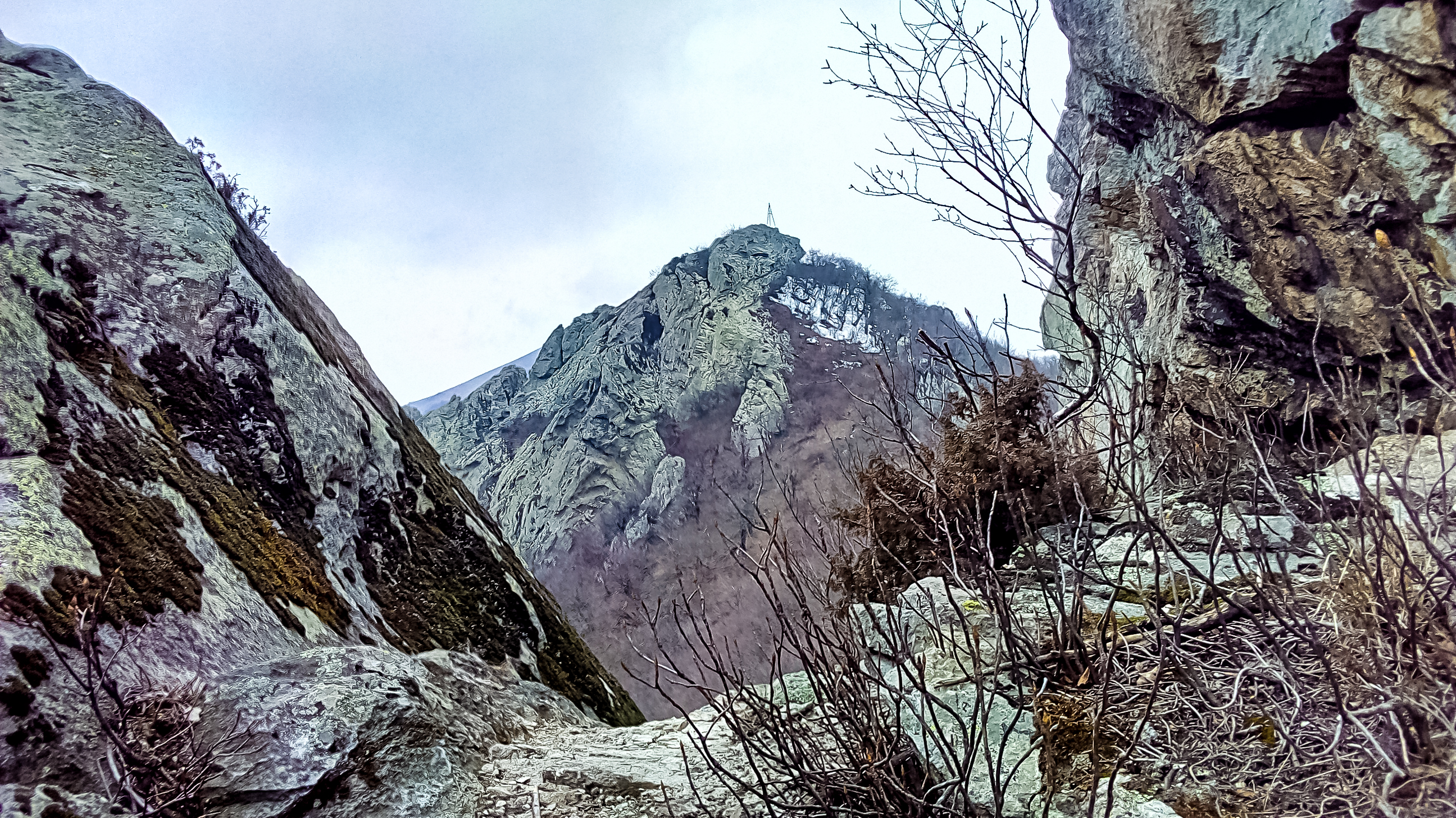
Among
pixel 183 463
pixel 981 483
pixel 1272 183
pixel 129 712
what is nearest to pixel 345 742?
pixel 129 712

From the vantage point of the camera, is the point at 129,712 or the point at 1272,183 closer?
the point at 129,712

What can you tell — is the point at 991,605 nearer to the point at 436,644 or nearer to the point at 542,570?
the point at 436,644

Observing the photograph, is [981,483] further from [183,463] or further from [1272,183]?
[183,463]

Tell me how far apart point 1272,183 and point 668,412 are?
3021 centimetres

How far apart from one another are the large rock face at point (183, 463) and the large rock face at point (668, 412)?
18191 millimetres

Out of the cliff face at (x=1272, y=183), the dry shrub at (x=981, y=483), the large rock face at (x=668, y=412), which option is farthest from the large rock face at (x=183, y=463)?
the large rock face at (x=668, y=412)

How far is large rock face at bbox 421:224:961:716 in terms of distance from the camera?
1073 inches

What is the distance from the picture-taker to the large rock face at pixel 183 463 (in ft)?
7.66

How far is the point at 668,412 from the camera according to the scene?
3425cm

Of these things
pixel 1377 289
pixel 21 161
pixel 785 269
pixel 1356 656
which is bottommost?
pixel 1356 656

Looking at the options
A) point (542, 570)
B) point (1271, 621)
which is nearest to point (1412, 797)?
point (1271, 621)

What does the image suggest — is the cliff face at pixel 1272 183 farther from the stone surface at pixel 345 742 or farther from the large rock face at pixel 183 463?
the large rock face at pixel 183 463

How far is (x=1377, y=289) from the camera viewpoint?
4.46 m

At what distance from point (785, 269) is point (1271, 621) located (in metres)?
36.7
